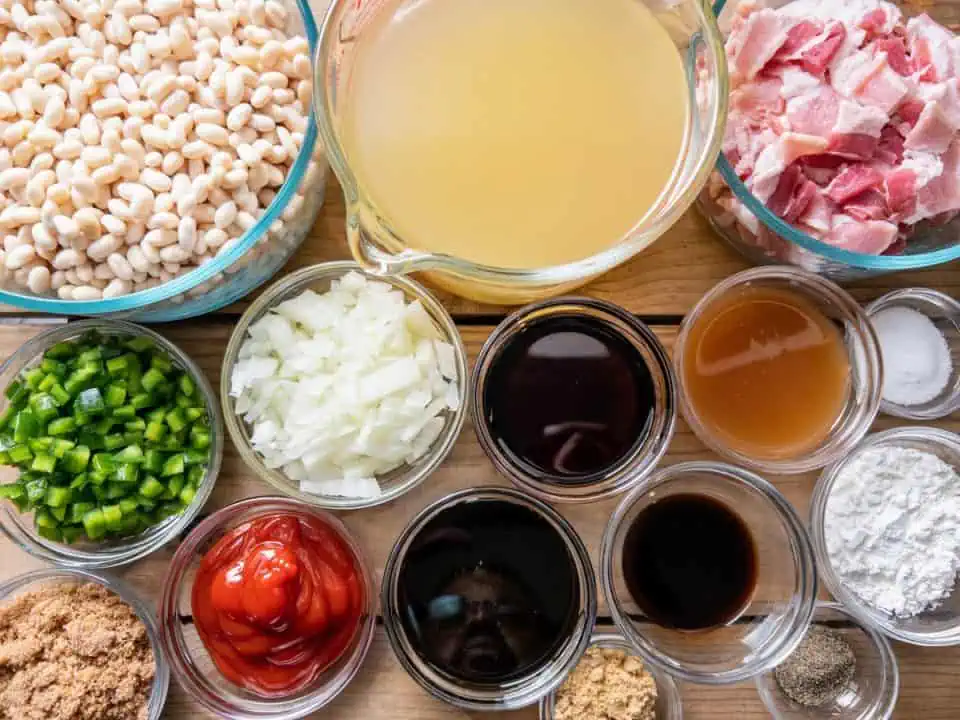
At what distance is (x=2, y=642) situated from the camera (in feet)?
4.38

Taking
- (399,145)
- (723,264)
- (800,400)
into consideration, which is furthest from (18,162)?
(800,400)

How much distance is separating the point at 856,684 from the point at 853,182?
2.77 ft

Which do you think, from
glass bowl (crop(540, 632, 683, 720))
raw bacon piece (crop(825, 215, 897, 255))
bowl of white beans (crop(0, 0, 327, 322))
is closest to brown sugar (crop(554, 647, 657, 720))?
glass bowl (crop(540, 632, 683, 720))

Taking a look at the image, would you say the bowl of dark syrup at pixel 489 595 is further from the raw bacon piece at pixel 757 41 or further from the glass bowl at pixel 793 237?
the raw bacon piece at pixel 757 41

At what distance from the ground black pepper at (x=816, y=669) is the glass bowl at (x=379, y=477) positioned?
2.23 ft

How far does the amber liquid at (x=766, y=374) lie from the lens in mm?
1407

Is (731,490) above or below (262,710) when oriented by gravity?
above

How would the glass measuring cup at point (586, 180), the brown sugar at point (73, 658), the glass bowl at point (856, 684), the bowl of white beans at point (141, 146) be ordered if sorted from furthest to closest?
the glass bowl at point (856, 684), the brown sugar at point (73, 658), the bowl of white beans at point (141, 146), the glass measuring cup at point (586, 180)

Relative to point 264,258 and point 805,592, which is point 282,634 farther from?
point 805,592

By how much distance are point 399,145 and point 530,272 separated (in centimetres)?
26

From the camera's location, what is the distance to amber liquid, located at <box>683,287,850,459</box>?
1.41 metres

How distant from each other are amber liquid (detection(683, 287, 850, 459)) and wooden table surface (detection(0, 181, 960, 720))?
0.21ft

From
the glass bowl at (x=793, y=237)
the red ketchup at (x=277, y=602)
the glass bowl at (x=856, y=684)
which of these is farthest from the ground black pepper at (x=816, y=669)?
the red ketchup at (x=277, y=602)

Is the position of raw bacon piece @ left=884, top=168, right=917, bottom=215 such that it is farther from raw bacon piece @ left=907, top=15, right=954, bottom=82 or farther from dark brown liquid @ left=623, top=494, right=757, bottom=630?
dark brown liquid @ left=623, top=494, right=757, bottom=630
